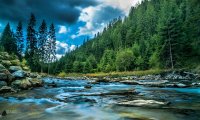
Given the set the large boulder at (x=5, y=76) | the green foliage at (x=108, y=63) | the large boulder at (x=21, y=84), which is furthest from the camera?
the green foliage at (x=108, y=63)

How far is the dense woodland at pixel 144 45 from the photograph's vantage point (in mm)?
59938

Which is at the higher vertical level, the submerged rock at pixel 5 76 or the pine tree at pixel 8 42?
the pine tree at pixel 8 42

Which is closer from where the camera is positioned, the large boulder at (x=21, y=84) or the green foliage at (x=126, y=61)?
the large boulder at (x=21, y=84)

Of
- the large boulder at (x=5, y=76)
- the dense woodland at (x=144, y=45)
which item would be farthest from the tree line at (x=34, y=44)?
the large boulder at (x=5, y=76)

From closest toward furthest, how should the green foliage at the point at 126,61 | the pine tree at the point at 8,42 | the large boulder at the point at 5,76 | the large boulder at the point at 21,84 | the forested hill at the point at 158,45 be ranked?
the large boulder at the point at 5,76 → the large boulder at the point at 21,84 → the forested hill at the point at 158,45 → the pine tree at the point at 8,42 → the green foliage at the point at 126,61

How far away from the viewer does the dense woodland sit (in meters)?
59.9

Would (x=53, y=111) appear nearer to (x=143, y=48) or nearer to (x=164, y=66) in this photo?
(x=164, y=66)

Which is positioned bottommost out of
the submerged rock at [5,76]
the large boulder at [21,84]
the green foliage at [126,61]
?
the large boulder at [21,84]

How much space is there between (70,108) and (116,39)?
122 meters

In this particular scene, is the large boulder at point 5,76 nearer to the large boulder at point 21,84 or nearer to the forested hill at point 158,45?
the large boulder at point 21,84

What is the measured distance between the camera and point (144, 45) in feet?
313

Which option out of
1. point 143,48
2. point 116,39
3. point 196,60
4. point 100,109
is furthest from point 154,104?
point 116,39

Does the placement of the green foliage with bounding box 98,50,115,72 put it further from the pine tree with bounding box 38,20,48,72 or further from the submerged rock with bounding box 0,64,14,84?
the submerged rock with bounding box 0,64,14,84

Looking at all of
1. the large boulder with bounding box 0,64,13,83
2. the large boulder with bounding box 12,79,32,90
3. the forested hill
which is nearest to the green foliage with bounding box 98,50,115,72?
the forested hill
